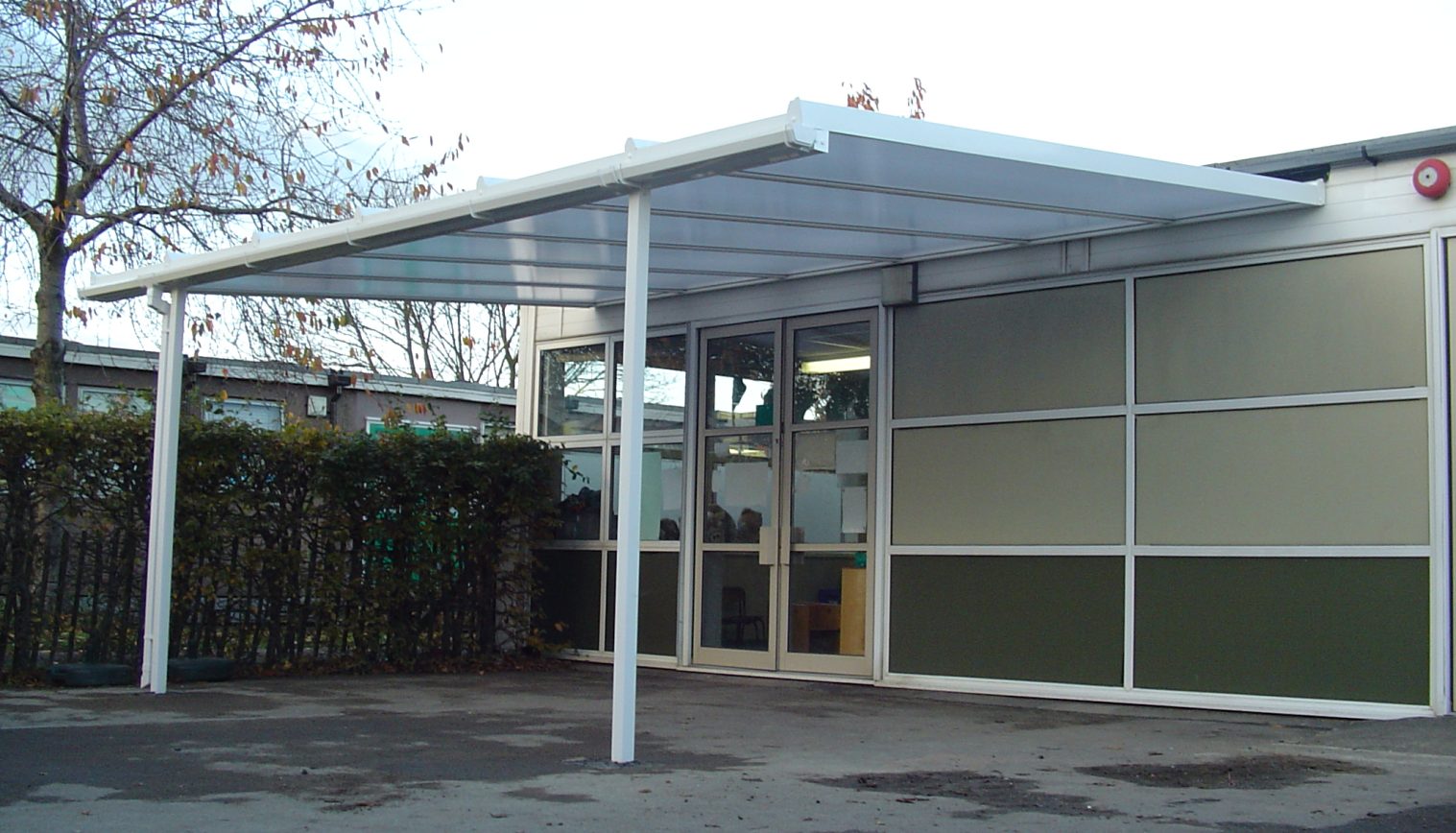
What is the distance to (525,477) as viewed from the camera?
1246cm

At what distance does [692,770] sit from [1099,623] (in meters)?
3.68

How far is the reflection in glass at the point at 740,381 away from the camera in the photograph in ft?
38.0

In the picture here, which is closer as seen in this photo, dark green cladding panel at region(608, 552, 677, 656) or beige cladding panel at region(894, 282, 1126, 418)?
beige cladding panel at region(894, 282, 1126, 418)

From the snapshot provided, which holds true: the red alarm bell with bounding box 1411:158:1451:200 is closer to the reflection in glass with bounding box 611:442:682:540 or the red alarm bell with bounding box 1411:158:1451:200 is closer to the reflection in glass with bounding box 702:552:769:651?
the reflection in glass with bounding box 702:552:769:651

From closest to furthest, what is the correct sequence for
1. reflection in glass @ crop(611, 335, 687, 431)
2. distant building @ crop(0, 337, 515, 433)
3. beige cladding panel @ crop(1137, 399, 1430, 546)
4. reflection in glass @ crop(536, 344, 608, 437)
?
1. beige cladding panel @ crop(1137, 399, 1430, 546)
2. reflection in glass @ crop(611, 335, 687, 431)
3. reflection in glass @ crop(536, 344, 608, 437)
4. distant building @ crop(0, 337, 515, 433)

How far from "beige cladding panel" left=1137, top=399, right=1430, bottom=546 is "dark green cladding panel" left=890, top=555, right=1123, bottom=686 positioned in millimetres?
550

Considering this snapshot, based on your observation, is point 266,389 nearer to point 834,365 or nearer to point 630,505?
point 834,365

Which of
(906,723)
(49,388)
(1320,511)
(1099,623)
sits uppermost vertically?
(49,388)

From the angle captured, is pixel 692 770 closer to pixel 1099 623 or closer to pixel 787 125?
pixel 787 125

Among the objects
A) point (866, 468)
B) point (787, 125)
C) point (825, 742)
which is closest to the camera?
point (787, 125)

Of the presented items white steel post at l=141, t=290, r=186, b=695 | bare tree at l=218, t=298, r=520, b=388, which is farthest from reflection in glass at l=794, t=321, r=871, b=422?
bare tree at l=218, t=298, r=520, b=388

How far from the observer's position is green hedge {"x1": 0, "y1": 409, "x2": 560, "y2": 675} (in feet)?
32.7

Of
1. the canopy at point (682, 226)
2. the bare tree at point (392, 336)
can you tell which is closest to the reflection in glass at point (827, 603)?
the canopy at point (682, 226)

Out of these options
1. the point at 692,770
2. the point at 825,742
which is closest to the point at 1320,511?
the point at 825,742
